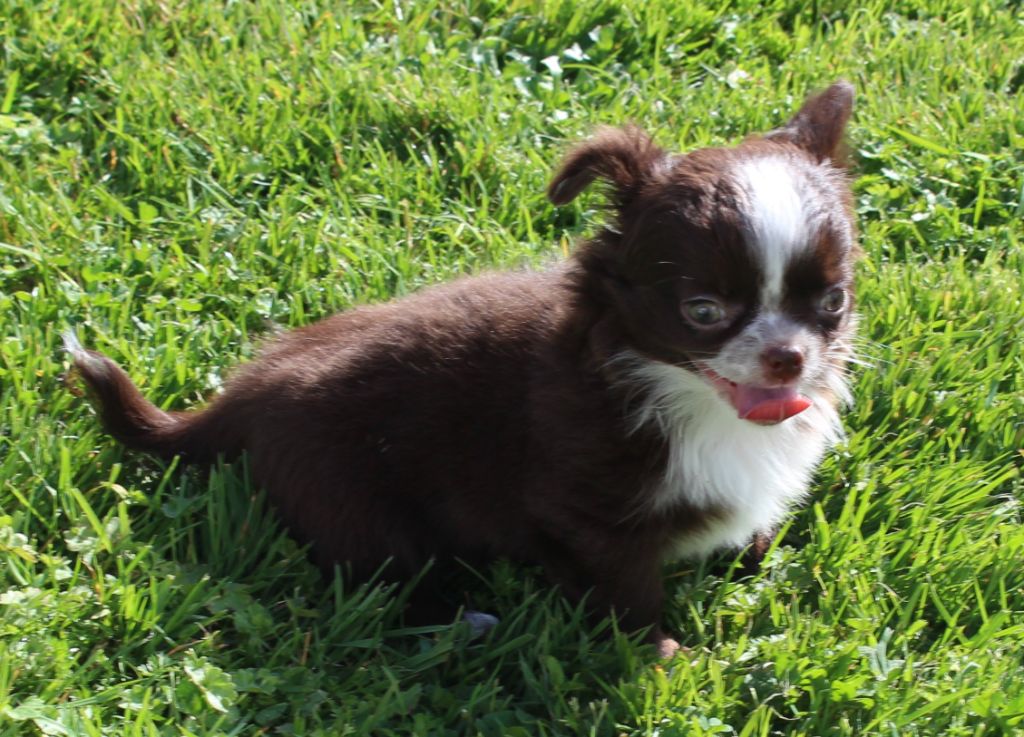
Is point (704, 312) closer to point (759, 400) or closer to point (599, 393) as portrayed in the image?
point (759, 400)

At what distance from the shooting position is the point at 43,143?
13.7ft

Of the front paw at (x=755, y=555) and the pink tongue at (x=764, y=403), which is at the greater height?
the pink tongue at (x=764, y=403)

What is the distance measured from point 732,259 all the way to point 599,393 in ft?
1.64

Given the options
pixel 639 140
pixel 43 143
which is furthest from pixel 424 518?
pixel 43 143

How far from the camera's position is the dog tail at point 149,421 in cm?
321

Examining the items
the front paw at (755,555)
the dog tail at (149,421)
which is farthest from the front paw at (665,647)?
the dog tail at (149,421)

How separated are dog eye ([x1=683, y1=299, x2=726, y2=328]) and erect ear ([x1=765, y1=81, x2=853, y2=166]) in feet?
1.87

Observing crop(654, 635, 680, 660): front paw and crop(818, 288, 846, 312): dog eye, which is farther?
crop(654, 635, 680, 660): front paw

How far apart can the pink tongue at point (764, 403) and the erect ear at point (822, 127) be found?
59 cm

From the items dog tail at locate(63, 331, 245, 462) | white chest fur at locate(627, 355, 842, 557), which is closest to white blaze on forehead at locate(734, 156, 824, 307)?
white chest fur at locate(627, 355, 842, 557)

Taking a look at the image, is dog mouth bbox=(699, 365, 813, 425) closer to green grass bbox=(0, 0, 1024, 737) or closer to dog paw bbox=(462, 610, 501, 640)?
green grass bbox=(0, 0, 1024, 737)

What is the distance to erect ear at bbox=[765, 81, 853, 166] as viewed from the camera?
2.94 meters

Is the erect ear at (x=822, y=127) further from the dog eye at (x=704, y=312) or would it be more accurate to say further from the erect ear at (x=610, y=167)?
the dog eye at (x=704, y=312)

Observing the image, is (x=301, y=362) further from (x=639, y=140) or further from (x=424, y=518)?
(x=639, y=140)
